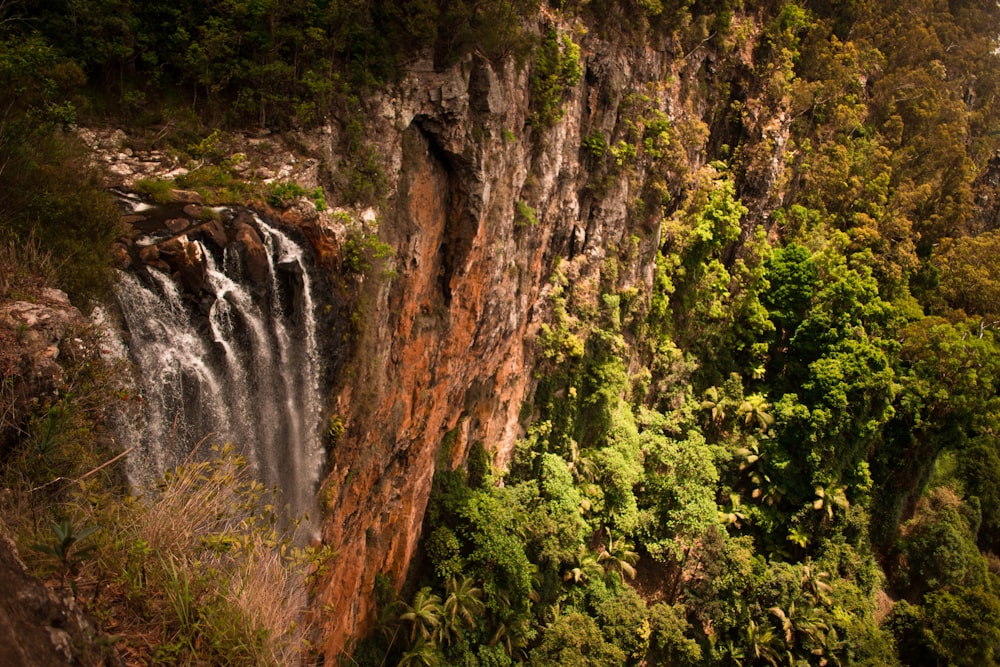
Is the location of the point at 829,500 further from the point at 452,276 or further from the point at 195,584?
the point at 195,584

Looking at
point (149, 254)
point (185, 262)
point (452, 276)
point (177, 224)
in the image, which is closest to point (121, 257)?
point (149, 254)

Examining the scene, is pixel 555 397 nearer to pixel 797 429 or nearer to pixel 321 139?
pixel 797 429

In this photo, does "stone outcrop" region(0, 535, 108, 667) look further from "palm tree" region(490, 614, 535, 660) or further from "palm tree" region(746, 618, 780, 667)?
"palm tree" region(746, 618, 780, 667)

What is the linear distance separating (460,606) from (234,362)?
30.8 feet

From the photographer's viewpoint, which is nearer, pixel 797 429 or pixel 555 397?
pixel 555 397

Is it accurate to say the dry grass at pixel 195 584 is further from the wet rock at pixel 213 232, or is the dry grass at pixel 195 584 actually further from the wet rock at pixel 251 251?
the wet rock at pixel 213 232

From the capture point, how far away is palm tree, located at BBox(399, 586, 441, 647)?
14.6 meters

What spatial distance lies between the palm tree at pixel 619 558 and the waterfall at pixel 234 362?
1253 cm

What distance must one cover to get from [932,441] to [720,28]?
18.5 m

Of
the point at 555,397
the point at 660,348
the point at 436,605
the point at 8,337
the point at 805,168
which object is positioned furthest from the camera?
the point at 805,168

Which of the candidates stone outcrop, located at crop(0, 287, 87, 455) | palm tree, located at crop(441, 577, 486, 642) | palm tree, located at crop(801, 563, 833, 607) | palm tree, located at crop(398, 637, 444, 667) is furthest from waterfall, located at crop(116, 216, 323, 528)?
palm tree, located at crop(801, 563, 833, 607)

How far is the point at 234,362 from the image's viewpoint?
361 inches

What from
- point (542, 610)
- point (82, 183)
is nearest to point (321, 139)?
point (82, 183)

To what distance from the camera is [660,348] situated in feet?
80.0
